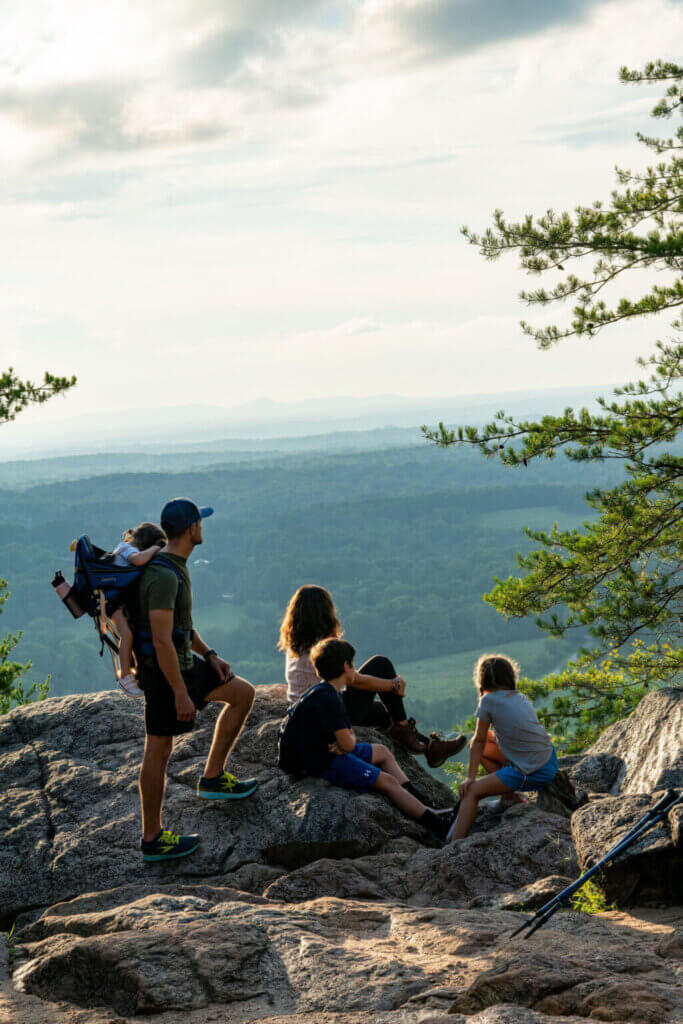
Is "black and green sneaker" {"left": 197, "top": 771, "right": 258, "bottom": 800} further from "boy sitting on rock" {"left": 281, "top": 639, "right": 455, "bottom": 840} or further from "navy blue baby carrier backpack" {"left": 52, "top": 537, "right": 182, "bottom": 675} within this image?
"navy blue baby carrier backpack" {"left": 52, "top": 537, "right": 182, "bottom": 675}

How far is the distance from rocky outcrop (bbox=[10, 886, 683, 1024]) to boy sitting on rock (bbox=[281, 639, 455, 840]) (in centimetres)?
143

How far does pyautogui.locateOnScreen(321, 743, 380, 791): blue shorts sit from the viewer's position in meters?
6.35

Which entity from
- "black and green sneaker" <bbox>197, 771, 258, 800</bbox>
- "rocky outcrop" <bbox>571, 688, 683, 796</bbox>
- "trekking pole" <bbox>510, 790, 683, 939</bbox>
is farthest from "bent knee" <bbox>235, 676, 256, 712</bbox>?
"rocky outcrop" <bbox>571, 688, 683, 796</bbox>

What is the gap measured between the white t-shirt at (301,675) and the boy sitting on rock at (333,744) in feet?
1.74

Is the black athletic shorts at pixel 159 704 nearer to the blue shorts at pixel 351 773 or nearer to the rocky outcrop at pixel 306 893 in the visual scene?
the rocky outcrop at pixel 306 893

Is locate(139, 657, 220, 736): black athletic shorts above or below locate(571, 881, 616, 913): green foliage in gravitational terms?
above

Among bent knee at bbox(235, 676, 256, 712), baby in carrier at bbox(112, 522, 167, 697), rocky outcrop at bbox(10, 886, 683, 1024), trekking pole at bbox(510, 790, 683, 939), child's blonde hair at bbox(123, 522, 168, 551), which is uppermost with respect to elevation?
child's blonde hair at bbox(123, 522, 168, 551)

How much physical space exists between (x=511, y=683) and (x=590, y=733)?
890 cm

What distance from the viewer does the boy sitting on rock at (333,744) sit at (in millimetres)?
6258

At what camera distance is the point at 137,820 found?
20.5 feet

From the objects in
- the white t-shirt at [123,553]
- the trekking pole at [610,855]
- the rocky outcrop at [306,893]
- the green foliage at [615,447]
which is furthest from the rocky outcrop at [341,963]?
the green foliage at [615,447]

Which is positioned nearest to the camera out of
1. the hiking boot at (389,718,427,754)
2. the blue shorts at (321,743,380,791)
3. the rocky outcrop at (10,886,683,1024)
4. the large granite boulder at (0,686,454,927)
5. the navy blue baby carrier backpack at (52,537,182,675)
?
the rocky outcrop at (10,886,683,1024)

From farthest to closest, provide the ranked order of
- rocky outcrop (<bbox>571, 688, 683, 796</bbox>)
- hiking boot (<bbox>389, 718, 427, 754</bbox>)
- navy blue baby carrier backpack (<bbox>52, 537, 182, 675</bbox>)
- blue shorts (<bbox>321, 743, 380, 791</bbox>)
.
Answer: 1. hiking boot (<bbox>389, 718, 427, 754</bbox>)
2. rocky outcrop (<bbox>571, 688, 683, 796</bbox>)
3. blue shorts (<bbox>321, 743, 380, 791</bbox>)
4. navy blue baby carrier backpack (<bbox>52, 537, 182, 675</bbox>)

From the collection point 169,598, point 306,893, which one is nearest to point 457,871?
point 306,893
